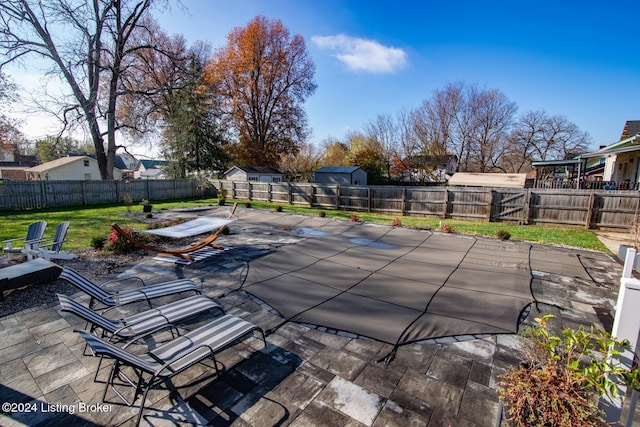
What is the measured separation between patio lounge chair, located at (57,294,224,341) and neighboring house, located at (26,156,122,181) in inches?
1265

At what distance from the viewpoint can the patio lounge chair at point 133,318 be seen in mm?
2659

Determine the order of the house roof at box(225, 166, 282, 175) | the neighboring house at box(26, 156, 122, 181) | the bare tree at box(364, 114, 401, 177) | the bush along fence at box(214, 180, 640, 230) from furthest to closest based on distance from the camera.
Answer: the neighboring house at box(26, 156, 122, 181) < the bare tree at box(364, 114, 401, 177) < the house roof at box(225, 166, 282, 175) < the bush along fence at box(214, 180, 640, 230)

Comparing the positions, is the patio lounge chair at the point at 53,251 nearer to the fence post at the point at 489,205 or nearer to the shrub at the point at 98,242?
the shrub at the point at 98,242

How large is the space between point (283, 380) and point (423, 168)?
23.2m

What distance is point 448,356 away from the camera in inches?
117

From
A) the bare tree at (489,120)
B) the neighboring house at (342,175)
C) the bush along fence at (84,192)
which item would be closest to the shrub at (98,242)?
the bush along fence at (84,192)

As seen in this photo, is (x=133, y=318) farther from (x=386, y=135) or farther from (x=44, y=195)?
(x=386, y=135)

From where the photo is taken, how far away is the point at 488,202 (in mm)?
11898

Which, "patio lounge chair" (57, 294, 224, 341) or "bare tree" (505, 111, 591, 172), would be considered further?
"bare tree" (505, 111, 591, 172)

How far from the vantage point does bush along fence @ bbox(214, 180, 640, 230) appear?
33.1 ft

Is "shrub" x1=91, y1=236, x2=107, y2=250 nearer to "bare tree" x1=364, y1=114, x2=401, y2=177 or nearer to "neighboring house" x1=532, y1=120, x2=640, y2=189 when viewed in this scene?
"neighboring house" x1=532, y1=120, x2=640, y2=189

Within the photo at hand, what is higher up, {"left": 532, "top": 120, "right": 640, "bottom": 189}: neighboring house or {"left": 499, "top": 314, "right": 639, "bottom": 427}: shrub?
{"left": 532, "top": 120, "right": 640, "bottom": 189}: neighboring house

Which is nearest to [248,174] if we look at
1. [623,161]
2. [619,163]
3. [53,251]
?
[53,251]

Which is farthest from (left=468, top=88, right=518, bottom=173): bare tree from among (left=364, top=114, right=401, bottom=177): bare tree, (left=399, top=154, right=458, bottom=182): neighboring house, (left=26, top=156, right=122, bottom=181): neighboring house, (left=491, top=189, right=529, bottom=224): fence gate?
(left=26, top=156, right=122, bottom=181): neighboring house
